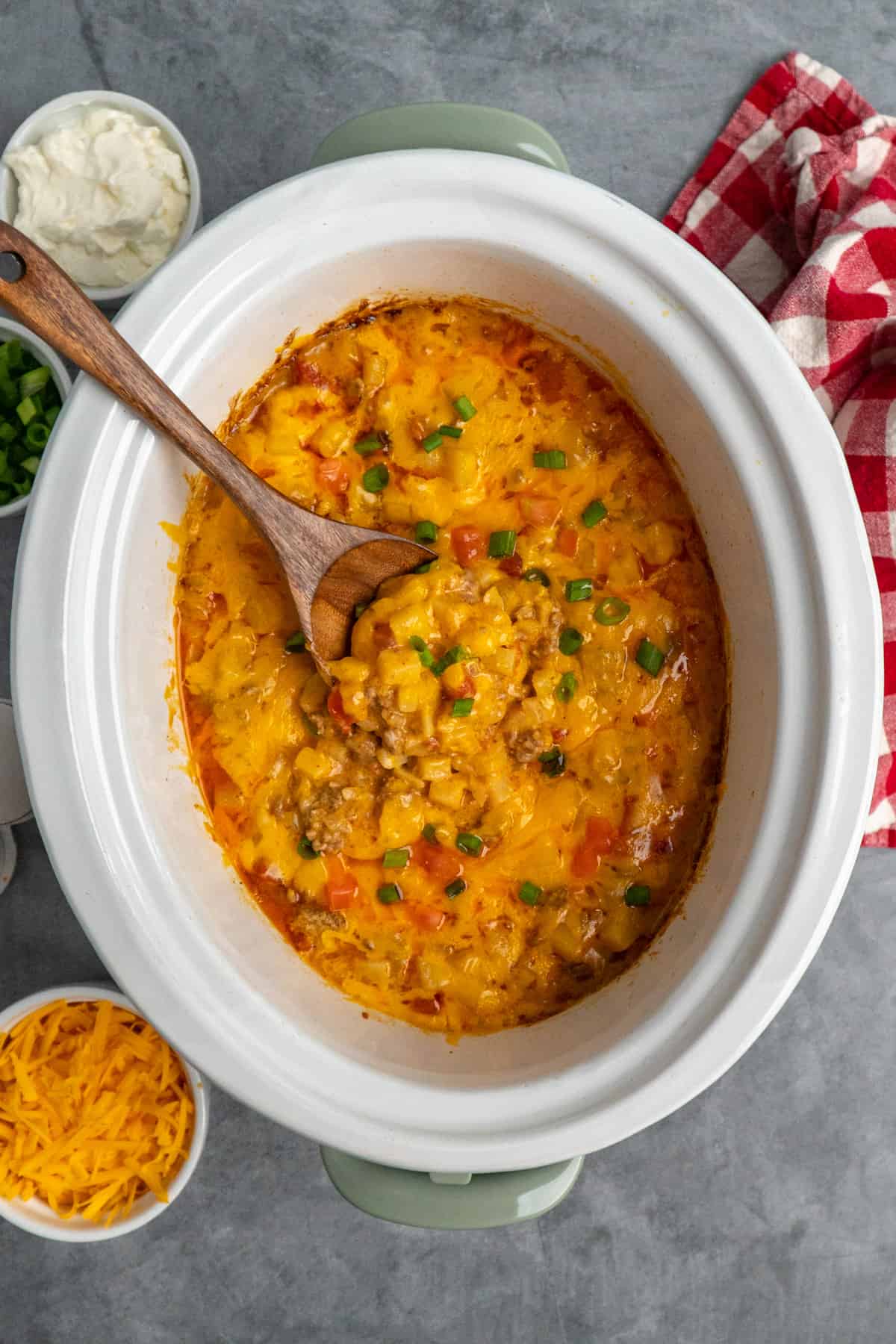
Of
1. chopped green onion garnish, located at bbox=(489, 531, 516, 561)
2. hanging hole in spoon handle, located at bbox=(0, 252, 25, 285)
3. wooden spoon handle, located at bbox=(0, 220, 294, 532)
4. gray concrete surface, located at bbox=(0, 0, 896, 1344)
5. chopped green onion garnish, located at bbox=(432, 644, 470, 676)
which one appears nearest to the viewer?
wooden spoon handle, located at bbox=(0, 220, 294, 532)

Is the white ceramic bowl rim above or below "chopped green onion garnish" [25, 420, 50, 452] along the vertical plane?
below

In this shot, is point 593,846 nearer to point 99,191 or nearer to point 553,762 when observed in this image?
point 553,762

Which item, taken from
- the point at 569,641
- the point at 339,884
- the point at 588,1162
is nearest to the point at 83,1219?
the point at 339,884

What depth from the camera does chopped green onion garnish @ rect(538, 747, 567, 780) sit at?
6.42 feet

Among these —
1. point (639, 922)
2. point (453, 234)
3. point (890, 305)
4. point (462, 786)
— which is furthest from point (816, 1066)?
point (453, 234)

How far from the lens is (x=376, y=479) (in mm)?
1980

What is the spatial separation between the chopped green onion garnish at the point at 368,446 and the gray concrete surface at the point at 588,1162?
2.68 ft

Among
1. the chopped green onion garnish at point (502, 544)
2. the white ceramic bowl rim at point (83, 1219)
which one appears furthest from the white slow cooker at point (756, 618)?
the white ceramic bowl rim at point (83, 1219)

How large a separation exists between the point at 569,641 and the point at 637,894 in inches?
19.1

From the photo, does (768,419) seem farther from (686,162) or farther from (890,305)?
(686,162)

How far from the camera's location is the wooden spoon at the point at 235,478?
64.4 inches

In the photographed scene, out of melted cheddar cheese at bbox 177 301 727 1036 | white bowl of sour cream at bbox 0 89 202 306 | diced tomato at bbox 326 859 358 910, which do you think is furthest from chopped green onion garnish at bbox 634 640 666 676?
white bowl of sour cream at bbox 0 89 202 306

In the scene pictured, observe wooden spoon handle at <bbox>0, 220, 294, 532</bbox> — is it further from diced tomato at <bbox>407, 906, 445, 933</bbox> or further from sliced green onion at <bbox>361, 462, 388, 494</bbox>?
diced tomato at <bbox>407, 906, 445, 933</bbox>

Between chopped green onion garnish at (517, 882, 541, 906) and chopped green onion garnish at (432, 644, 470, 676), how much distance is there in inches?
17.0
